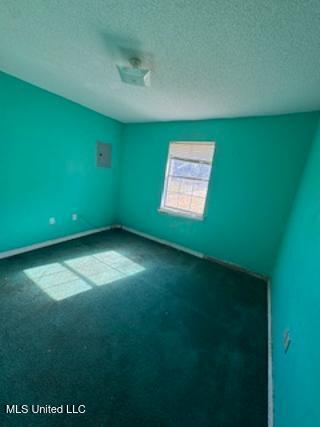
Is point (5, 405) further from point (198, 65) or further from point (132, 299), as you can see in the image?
point (198, 65)

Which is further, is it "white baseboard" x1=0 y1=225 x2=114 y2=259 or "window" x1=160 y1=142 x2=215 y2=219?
"window" x1=160 y1=142 x2=215 y2=219

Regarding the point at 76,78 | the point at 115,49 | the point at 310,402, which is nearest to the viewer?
the point at 310,402

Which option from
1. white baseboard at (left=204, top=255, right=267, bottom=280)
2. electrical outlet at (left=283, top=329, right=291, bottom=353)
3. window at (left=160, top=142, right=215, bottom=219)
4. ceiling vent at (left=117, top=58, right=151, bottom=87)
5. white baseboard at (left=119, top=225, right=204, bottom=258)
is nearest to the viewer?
electrical outlet at (left=283, top=329, right=291, bottom=353)

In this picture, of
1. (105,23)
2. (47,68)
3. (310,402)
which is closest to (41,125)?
(47,68)

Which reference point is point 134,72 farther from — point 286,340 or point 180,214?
point 286,340

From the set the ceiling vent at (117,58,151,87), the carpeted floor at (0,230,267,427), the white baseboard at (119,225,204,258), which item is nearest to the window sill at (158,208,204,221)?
the white baseboard at (119,225,204,258)

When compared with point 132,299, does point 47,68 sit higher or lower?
higher

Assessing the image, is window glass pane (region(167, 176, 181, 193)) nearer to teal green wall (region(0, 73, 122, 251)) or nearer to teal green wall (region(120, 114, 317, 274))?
teal green wall (region(120, 114, 317, 274))

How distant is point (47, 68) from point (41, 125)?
35.0 inches

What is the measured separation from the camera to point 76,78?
2.15 m

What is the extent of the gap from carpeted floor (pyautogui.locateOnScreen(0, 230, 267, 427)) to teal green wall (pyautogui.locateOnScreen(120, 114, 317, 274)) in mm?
659

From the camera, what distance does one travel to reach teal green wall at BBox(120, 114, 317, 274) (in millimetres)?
2485

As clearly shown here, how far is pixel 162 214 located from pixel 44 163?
2.21 meters

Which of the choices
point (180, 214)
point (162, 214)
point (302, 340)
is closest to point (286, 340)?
point (302, 340)
